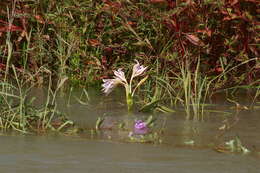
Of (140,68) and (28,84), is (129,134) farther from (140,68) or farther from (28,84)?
(28,84)

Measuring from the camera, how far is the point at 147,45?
5.97 meters

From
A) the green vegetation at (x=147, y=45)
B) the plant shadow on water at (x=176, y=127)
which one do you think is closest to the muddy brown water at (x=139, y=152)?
the plant shadow on water at (x=176, y=127)

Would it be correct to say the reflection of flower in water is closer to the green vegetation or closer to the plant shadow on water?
the plant shadow on water

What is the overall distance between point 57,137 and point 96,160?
0.62 m

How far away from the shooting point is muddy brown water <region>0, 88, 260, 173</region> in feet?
11.8

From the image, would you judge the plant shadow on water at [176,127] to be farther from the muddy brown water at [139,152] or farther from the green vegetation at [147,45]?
the green vegetation at [147,45]

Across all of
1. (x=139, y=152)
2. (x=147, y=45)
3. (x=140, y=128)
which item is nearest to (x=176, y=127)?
(x=140, y=128)


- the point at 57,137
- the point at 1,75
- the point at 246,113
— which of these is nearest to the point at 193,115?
the point at 246,113

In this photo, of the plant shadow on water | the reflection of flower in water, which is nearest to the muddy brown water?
the plant shadow on water

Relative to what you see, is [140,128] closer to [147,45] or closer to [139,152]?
[139,152]

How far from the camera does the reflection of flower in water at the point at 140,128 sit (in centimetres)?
445

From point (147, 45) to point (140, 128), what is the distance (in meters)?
1.55

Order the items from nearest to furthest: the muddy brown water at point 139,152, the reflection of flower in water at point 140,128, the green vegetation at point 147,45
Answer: the muddy brown water at point 139,152, the reflection of flower in water at point 140,128, the green vegetation at point 147,45

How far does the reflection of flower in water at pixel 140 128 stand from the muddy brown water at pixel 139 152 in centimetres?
12
